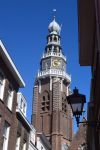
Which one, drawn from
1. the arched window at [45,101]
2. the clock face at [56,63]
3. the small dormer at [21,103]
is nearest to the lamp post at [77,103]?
the small dormer at [21,103]

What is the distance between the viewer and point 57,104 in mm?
65000

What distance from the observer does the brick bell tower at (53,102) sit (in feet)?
205

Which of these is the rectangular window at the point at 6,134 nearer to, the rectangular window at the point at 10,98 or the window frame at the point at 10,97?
the window frame at the point at 10,97

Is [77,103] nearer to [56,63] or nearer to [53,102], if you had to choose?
[53,102]

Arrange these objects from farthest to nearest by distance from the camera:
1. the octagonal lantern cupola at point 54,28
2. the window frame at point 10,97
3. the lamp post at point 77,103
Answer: the octagonal lantern cupola at point 54,28 → the window frame at point 10,97 → the lamp post at point 77,103

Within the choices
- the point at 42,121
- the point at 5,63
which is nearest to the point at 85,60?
the point at 5,63

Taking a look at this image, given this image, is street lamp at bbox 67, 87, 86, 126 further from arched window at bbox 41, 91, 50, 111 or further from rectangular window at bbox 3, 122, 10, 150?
arched window at bbox 41, 91, 50, 111

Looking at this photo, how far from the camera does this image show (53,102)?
216ft

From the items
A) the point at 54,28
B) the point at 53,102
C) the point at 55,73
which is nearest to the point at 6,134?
the point at 53,102

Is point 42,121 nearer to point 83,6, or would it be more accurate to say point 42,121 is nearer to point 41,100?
point 41,100

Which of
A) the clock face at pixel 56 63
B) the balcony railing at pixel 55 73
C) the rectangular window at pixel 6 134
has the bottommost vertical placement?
the rectangular window at pixel 6 134

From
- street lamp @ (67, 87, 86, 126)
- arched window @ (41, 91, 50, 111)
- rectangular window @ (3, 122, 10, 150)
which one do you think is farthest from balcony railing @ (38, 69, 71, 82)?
street lamp @ (67, 87, 86, 126)

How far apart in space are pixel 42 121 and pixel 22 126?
4335 centimetres

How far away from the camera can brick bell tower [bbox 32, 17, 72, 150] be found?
62344 millimetres
